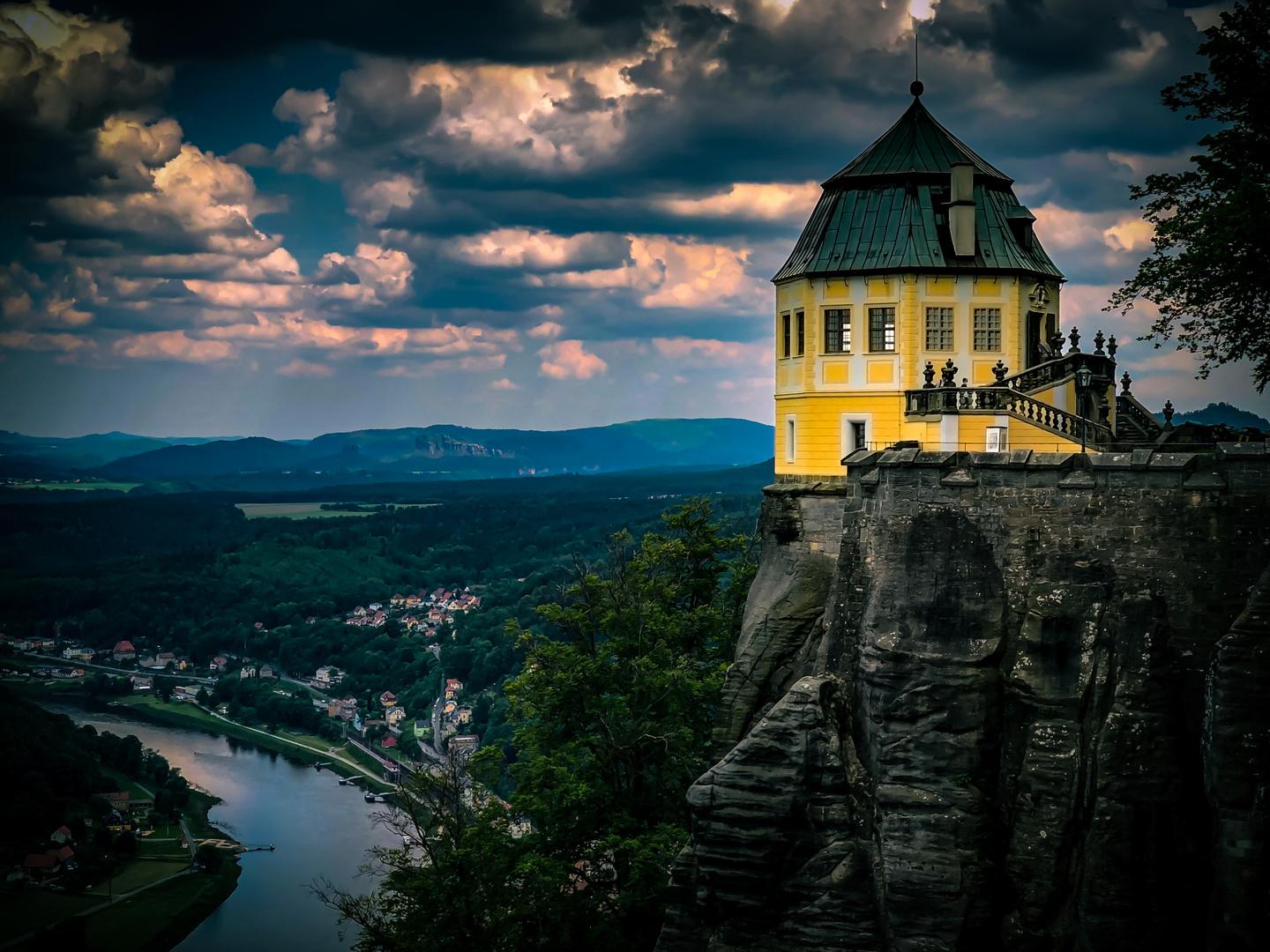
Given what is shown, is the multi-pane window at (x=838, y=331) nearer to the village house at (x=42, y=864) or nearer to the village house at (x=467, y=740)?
the village house at (x=467, y=740)

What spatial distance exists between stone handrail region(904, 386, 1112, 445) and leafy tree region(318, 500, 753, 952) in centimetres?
1168

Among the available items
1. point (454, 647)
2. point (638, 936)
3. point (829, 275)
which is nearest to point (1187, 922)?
point (638, 936)

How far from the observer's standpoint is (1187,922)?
23.8 metres

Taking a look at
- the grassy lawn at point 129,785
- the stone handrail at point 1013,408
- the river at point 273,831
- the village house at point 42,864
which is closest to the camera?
the stone handrail at point 1013,408

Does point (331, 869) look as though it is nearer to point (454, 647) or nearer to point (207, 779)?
point (207, 779)

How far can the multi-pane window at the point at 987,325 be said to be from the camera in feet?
116

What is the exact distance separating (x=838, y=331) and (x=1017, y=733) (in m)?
14.1

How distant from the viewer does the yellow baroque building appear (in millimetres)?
35031

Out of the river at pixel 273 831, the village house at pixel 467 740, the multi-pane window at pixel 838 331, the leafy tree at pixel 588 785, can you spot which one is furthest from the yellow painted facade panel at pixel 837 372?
the village house at pixel 467 740

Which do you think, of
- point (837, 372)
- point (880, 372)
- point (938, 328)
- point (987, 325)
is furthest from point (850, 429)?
point (987, 325)

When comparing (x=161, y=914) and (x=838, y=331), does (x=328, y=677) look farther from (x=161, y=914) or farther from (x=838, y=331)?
(x=838, y=331)

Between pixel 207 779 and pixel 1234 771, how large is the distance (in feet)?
351

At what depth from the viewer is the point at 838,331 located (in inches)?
1423

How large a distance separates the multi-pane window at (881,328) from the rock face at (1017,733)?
638 cm
